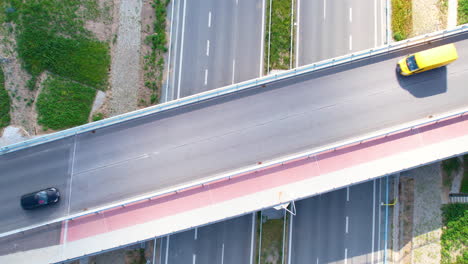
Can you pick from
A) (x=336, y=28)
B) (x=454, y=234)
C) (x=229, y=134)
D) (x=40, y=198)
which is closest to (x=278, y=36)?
(x=336, y=28)

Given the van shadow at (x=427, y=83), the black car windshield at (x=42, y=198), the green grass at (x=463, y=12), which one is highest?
the green grass at (x=463, y=12)

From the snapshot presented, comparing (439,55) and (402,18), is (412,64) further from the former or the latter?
(402,18)

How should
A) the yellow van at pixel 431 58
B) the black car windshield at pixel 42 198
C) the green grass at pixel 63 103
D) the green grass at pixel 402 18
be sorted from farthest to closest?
1. the green grass at pixel 402 18
2. the green grass at pixel 63 103
3. the black car windshield at pixel 42 198
4. the yellow van at pixel 431 58

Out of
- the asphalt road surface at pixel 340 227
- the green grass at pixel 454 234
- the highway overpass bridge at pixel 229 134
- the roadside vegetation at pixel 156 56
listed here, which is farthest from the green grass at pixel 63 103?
the green grass at pixel 454 234

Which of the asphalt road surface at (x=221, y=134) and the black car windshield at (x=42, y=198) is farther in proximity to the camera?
the asphalt road surface at (x=221, y=134)

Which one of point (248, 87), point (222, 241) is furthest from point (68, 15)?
point (222, 241)

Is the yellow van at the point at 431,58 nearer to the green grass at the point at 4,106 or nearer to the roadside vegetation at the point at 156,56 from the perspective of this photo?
the roadside vegetation at the point at 156,56

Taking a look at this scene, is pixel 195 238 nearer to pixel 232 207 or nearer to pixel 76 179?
pixel 232 207
